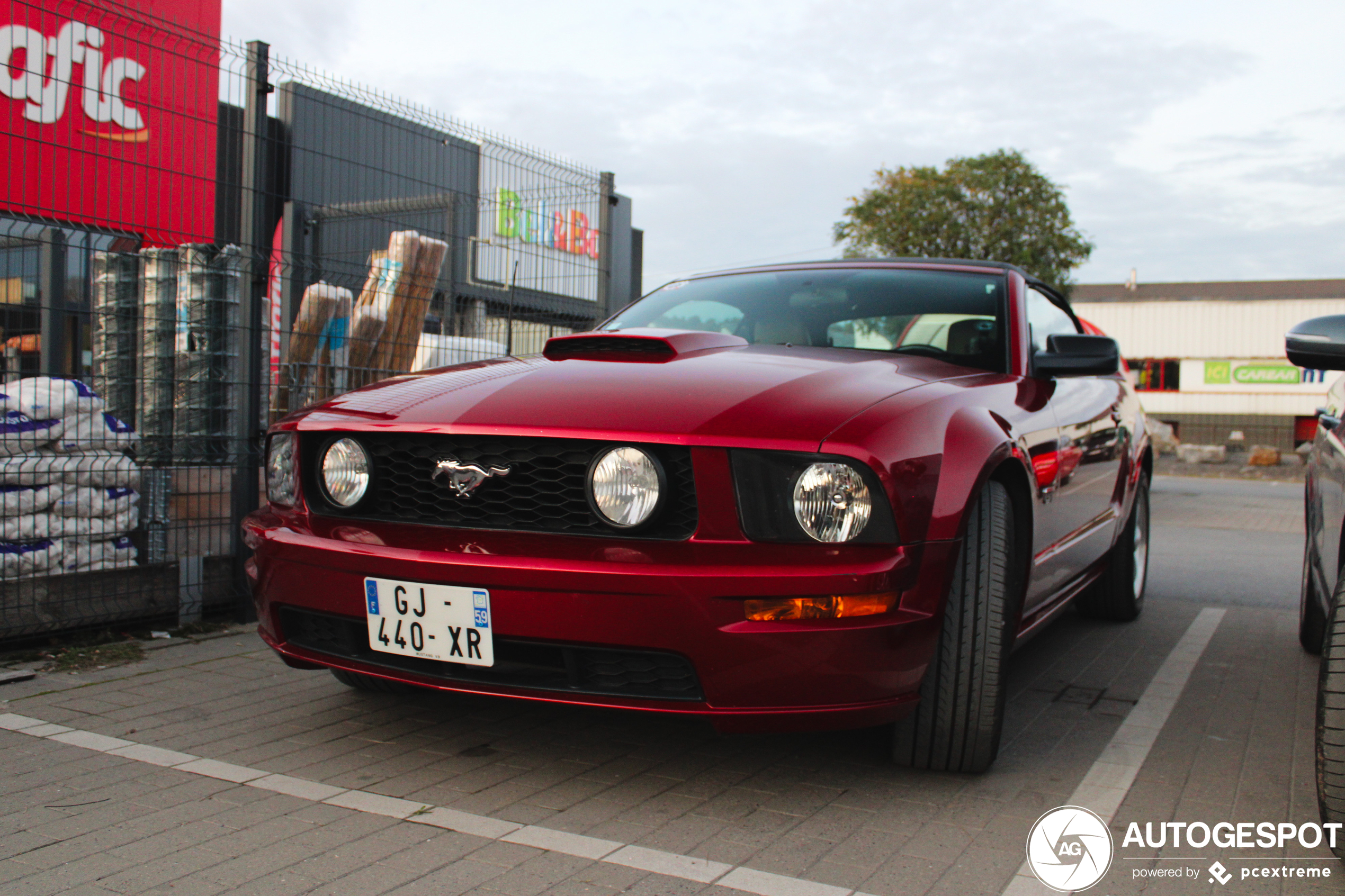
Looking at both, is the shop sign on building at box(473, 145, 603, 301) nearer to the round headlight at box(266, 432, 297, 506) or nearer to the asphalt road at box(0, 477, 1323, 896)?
the asphalt road at box(0, 477, 1323, 896)

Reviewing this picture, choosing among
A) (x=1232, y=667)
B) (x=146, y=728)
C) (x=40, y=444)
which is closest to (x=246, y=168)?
(x=40, y=444)

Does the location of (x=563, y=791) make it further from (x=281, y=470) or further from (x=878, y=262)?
(x=878, y=262)

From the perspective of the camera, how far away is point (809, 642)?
216 cm

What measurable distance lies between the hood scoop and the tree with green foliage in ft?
70.5

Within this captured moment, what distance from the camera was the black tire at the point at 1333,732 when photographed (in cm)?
204

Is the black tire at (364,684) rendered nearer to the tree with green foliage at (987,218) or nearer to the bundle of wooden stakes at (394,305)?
the bundle of wooden stakes at (394,305)

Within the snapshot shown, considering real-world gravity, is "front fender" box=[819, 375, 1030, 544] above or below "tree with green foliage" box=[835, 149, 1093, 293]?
below

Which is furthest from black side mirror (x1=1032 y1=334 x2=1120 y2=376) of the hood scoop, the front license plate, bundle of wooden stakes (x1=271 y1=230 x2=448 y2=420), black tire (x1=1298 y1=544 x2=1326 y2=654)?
bundle of wooden stakes (x1=271 y1=230 x2=448 y2=420)

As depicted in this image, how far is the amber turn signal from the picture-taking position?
2.15m

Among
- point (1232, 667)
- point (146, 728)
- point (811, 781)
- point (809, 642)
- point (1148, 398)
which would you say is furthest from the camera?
point (1148, 398)

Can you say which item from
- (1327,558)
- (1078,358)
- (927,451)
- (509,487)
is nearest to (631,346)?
(509,487)

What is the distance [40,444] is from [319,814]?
7.58 ft

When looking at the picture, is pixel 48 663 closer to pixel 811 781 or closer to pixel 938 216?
pixel 811 781

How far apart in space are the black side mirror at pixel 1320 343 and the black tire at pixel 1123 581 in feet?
5.93
